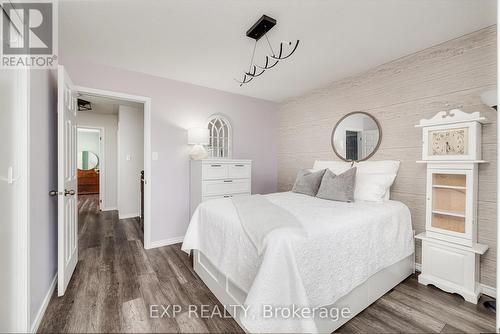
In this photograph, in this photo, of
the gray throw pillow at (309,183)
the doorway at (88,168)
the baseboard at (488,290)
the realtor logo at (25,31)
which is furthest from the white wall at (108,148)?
the baseboard at (488,290)

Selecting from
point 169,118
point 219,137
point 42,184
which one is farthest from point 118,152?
point 42,184

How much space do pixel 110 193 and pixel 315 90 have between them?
202 inches

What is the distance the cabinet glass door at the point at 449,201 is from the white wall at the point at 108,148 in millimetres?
6001

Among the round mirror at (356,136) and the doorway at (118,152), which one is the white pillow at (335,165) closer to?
the round mirror at (356,136)

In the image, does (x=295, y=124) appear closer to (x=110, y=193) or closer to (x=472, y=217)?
(x=472, y=217)

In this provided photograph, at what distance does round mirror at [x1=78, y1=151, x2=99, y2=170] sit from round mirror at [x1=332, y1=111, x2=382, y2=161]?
8.78 meters

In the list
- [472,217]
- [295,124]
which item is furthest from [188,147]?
[472,217]

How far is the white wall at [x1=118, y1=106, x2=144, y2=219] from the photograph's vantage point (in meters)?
4.63

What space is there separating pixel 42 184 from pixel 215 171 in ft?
6.01

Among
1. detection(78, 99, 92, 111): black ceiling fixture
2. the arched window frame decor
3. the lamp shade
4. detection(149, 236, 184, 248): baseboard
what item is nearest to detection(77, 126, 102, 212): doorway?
detection(78, 99, 92, 111): black ceiling fixture

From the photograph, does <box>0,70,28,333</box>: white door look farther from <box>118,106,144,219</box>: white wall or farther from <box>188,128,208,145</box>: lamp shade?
<box>118,106,144,219</box>: white wall

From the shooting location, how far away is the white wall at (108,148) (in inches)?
208

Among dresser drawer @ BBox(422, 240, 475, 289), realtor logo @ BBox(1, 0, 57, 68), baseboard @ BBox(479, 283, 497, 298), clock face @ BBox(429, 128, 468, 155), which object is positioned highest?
realtor logo @ BBox(1, 0, 57, 68)

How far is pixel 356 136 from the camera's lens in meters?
3.02
